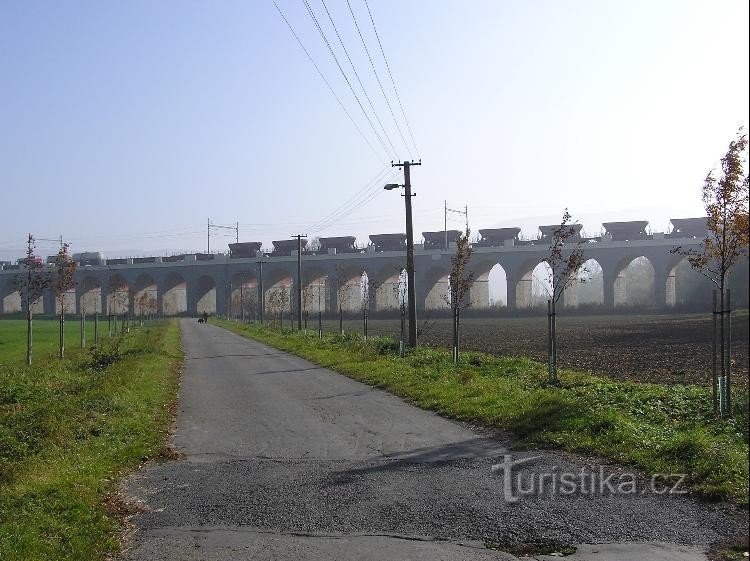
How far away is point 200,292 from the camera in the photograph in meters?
94.4

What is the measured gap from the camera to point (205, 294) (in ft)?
316

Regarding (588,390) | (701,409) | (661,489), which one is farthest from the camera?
(588,390)

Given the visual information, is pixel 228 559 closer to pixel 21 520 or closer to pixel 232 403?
pixel 21 520

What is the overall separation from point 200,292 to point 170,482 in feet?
294

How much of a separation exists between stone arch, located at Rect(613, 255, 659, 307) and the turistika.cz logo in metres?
64.8

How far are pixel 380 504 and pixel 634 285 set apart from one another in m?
80.9

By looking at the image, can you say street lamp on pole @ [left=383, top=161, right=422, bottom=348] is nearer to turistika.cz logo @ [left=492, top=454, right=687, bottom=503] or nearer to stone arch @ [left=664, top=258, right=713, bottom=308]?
turistika.cz logo @ [left=492, top=454, right=687, bottom=503]

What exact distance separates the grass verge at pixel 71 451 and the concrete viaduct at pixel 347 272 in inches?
1780

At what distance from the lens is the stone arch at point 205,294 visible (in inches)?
3664

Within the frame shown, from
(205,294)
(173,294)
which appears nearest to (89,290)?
(173,294)

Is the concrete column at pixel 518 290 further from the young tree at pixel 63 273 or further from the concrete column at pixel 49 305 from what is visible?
the concrete column at pixel 49 305

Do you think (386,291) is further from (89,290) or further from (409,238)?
(409,238)

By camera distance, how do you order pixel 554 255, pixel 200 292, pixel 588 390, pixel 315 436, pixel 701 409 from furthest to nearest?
pixel 200 292 < pixel 554 255 < pixel 588 390 < pixel 701 409 < pixel 315 436

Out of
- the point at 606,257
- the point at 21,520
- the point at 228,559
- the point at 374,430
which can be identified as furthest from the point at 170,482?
the point at 606,257
